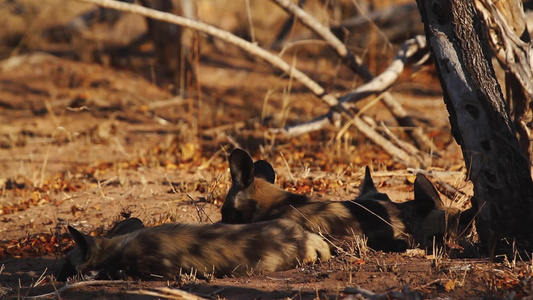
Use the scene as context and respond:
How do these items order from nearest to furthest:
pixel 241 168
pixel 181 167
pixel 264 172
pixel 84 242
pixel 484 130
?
pixel 84 242
pixel 484 130
pixel 241 168
pixel 264 172
pixel 181 167

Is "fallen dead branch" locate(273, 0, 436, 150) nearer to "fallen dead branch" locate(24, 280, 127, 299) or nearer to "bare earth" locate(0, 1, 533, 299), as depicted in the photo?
"bare earth" locate(0, 1, 533, 299)

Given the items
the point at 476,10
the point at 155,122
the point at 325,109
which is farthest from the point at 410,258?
the point at 155,122

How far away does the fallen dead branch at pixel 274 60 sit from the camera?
5.89m

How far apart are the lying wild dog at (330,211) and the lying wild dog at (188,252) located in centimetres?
37

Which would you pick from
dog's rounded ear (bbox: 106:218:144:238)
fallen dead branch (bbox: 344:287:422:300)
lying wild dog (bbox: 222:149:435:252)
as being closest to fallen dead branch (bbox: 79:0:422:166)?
lying wild dog (bbox: 222:149:435:252)

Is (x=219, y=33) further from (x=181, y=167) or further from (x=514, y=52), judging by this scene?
(x=514, y=52)

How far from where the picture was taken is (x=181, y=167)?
698 cm

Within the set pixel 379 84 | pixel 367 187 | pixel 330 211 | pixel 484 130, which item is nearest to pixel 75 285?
pixel 330 211

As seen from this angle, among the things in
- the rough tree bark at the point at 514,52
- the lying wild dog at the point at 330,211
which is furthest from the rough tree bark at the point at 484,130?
the lying wild dog at the point at 330,211

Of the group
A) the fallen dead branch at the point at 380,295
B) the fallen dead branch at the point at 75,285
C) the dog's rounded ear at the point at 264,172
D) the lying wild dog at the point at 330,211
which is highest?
the dog's rounded ear at the point at 264,172

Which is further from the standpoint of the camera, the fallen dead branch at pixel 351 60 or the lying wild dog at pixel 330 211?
the fallen dead branch at pixel 351 60

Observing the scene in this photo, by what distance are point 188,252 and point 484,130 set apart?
188 centimetres

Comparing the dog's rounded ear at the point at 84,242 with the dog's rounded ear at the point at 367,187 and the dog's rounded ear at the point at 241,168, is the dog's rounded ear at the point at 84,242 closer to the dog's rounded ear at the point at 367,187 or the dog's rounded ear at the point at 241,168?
the dog's rounded ear at the point at 241,168

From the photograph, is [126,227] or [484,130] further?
[126,227]
